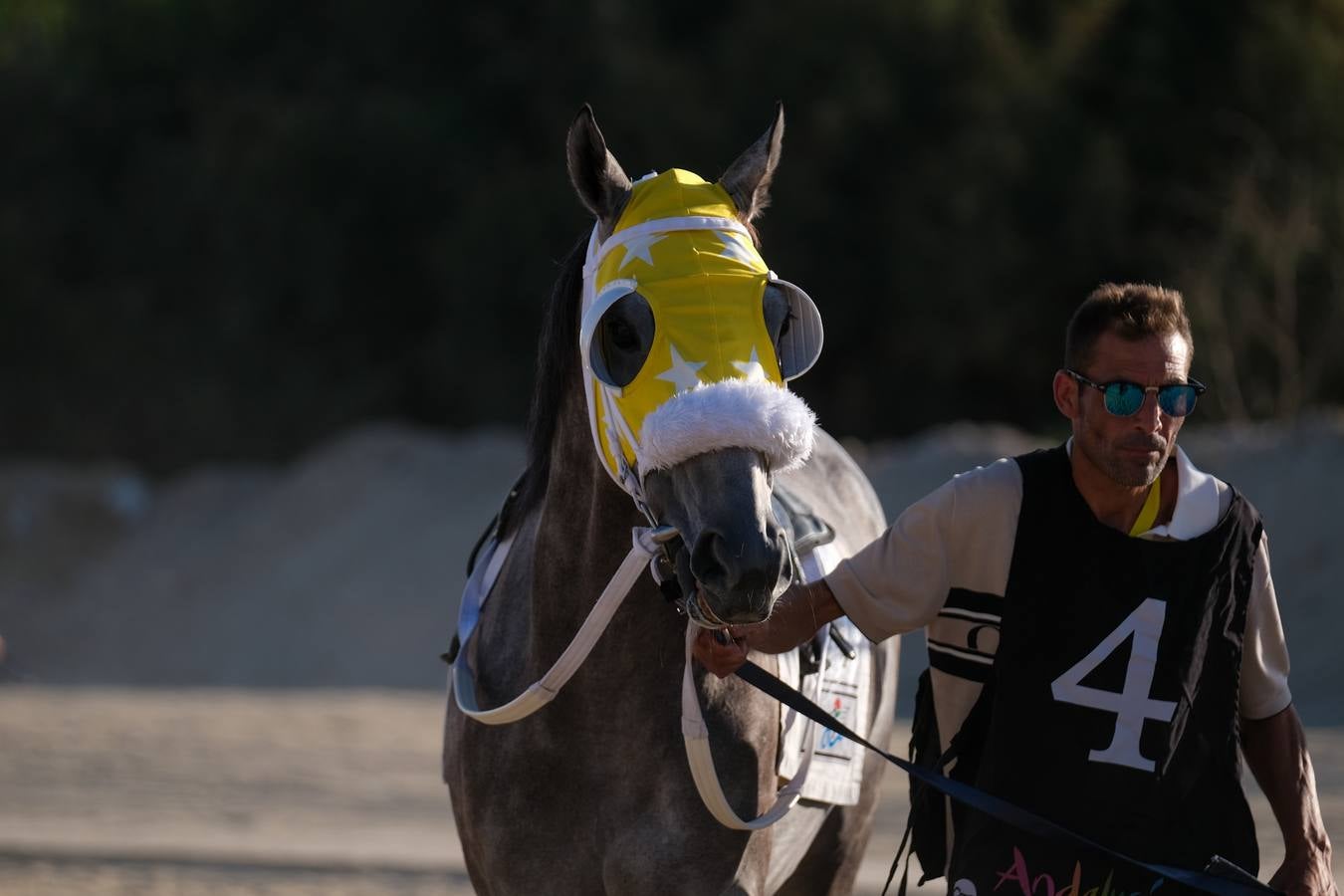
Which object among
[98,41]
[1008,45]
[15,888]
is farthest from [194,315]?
[15,888]

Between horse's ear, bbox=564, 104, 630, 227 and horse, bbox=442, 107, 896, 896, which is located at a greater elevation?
horse's ear, bbox=564, 104, 630, 227

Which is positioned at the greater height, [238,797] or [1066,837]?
[1066,837]

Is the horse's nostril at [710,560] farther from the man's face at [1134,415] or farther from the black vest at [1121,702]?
the man's face at [1134,415]

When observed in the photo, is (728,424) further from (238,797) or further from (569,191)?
(569,191)

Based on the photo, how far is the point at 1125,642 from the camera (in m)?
2.95

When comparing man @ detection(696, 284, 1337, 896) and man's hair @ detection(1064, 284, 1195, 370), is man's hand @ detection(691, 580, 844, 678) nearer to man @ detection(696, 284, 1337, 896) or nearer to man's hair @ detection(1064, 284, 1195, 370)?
man @ detection(696, 284, 1337, 896)

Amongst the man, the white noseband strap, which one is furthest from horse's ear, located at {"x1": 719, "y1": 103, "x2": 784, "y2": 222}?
the man

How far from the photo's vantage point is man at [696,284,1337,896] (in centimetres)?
293

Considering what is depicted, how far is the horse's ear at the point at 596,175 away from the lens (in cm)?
322

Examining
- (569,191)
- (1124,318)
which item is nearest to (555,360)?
(1124,318)

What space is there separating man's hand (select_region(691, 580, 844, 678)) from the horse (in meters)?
0.14

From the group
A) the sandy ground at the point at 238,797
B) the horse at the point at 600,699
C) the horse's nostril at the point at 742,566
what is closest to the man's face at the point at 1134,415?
the horse at the point at 600,699

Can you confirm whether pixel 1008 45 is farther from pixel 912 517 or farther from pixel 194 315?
pixel 912 517

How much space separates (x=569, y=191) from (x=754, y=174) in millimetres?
18040
